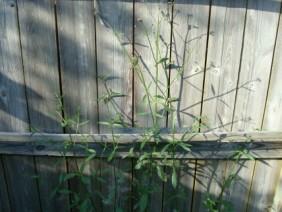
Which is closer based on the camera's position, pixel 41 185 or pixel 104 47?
pixel 104 47

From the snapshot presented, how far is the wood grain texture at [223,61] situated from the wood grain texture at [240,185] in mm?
293

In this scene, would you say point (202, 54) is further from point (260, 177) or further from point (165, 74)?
point (260, 177)

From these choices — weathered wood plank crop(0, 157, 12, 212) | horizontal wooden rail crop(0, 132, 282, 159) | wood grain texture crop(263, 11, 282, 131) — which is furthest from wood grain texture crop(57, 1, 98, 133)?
wood grain texture crop(263, 11, 282, 131)

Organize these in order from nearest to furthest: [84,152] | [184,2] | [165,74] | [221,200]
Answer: [184,2] < [165,74] < [84,152] < [221,200]

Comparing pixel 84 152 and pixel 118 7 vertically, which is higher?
pixel 118 7

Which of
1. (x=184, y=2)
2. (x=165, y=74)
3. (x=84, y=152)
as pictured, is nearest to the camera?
(x=184, y=2)

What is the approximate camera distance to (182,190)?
226 centimetres

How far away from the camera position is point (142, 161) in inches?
82.4

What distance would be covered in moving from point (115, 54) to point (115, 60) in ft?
0.11

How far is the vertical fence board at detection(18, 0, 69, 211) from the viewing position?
1.87 m

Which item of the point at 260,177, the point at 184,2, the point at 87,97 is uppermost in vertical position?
the point at 184,2

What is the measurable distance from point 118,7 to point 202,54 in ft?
1.77

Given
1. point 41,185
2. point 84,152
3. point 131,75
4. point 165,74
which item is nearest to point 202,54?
point 165,74

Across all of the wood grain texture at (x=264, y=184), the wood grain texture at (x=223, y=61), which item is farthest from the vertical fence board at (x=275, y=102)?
the wood grain texture at (x=223, y=61)
